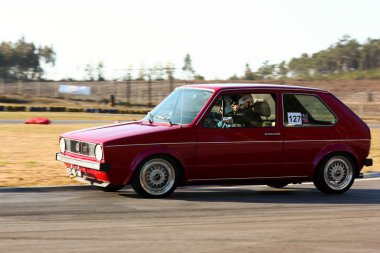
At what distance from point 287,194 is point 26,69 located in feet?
363

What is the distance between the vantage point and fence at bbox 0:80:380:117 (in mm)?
74375

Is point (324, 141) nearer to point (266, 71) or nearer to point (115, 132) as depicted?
point (115, 132)

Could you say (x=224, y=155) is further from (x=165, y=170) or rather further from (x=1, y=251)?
(x=1, y=251)

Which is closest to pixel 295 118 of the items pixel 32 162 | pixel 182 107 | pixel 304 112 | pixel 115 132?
pixel 304 112

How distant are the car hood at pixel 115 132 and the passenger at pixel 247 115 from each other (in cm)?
112

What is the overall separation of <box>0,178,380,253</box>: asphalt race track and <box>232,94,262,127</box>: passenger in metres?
1.12

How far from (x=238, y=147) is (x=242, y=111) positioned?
59cm

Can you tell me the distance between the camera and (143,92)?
4033 inches

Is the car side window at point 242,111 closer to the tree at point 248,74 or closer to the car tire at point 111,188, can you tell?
the car tire at point 111,188

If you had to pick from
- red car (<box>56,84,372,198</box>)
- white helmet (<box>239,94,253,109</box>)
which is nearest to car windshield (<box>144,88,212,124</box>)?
red car (<box>56,84,372,198</box>)

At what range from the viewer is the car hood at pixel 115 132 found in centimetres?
1054

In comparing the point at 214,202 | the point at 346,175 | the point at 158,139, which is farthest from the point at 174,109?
the point at 346,175

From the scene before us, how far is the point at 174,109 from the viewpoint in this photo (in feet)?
37.3

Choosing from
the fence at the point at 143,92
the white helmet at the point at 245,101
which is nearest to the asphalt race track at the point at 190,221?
the white helmet at the point at 245,101
